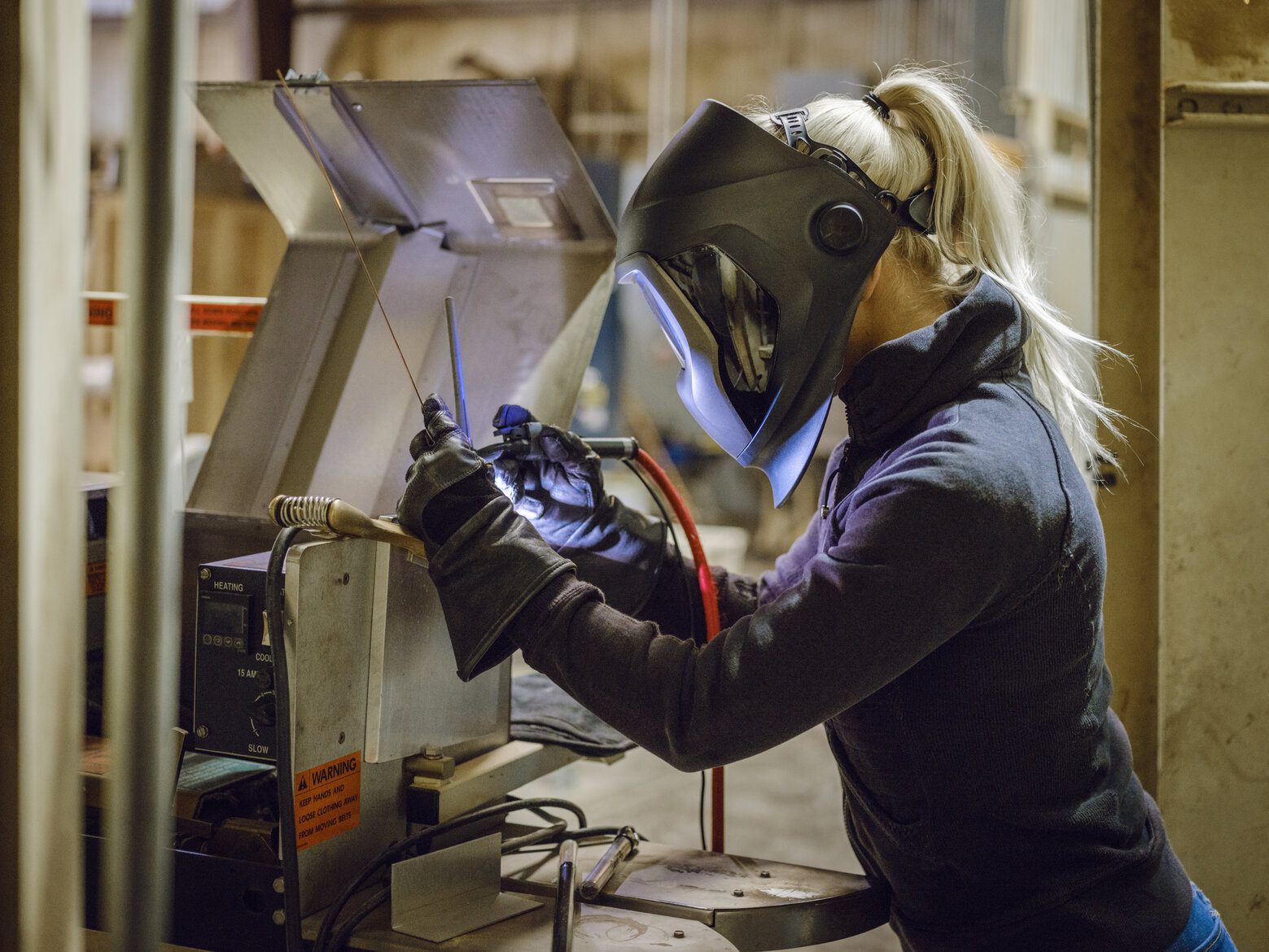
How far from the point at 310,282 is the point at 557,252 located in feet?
1.15

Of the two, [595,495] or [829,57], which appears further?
[829,57]

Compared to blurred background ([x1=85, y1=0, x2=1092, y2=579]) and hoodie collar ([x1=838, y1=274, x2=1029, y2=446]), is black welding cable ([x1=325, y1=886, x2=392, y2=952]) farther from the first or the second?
blurred background ([x1=85, y1=0, x2=1092, y2=579])

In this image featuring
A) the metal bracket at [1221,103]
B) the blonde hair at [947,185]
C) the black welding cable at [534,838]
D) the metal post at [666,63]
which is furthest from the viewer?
the metal post at [666,63]

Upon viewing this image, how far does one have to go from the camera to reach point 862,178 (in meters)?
1.04

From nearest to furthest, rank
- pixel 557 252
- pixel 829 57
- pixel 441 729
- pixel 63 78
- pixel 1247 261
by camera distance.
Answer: pixel 63 78 < pixel 441 729 < pixel 557 252 < pixel 1247 261 < pixel 829 57

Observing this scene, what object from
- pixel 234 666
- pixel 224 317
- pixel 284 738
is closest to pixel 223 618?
pixel 234 666

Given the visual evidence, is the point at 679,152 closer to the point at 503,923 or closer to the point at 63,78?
the point at 63,78

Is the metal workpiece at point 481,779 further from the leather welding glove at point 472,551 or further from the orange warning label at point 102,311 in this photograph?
the orange warning label at point 102,311

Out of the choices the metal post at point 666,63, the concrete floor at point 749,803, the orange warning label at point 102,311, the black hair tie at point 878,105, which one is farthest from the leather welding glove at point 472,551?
the metal post at point 666,63

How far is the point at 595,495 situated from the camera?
129cm

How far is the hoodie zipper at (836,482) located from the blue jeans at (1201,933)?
1.72 feet

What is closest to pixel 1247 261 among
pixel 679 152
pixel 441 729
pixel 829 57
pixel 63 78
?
pixel 679 152

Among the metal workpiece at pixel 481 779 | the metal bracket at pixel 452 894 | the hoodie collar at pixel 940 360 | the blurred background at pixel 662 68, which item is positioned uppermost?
the blurred background at pixel 662 68

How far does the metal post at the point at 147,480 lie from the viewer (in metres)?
0.55
